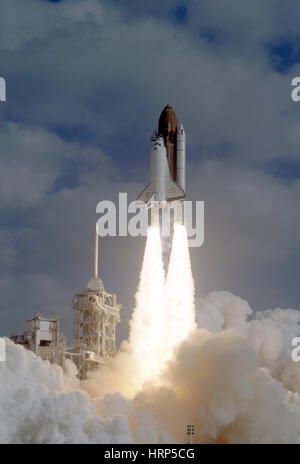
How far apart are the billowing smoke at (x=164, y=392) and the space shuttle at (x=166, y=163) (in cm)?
259

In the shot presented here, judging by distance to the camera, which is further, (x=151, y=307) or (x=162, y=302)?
(x=151, y=307)

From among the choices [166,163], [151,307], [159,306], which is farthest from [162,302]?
[166,163]

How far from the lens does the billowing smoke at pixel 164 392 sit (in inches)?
2144

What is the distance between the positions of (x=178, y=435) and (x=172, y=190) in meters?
18.1

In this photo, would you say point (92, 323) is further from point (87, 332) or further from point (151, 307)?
point (151, 307)

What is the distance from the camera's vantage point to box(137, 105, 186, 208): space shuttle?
64.7 m

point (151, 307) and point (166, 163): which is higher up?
point (166, 163)

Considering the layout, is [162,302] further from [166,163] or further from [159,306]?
[166,163]

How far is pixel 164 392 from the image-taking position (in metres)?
58.2

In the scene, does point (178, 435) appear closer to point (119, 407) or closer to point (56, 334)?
point (119, 407)

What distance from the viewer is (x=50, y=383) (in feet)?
211

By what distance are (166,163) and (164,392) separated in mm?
17040

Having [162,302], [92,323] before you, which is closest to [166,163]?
[162,302]

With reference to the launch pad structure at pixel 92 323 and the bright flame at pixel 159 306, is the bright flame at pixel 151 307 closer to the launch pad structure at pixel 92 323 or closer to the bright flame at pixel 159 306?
the bright flame at pixel 159 306
